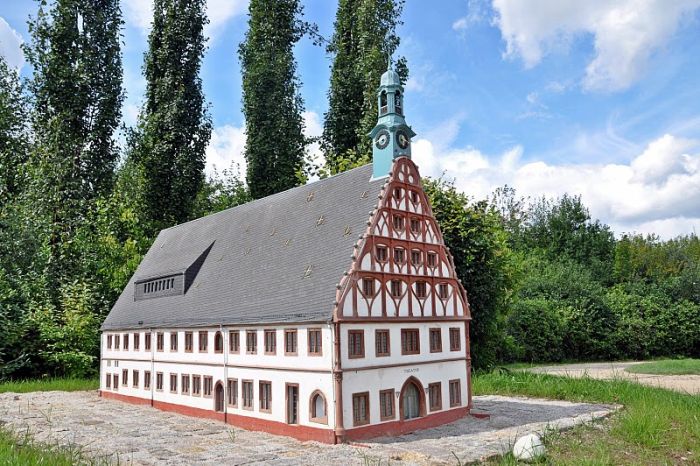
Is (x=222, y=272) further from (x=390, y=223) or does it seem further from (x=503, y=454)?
(x=503, y=454)

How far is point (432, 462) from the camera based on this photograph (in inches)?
690

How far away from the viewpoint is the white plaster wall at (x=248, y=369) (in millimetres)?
21812

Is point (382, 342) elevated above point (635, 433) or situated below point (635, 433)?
above

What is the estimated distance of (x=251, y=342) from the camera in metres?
25.1

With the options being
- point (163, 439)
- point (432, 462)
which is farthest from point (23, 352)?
point (432, 462)

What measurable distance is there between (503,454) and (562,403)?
1207cm

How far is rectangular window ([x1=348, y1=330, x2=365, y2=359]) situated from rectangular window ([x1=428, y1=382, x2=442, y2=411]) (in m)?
4.17

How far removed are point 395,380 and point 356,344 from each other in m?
2.36

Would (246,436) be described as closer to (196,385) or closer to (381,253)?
(196,385)

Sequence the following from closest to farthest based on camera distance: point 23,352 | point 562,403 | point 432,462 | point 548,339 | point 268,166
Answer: point 432,462 → point 562,403 → point 23,352 → point 268,166 → point 548,339

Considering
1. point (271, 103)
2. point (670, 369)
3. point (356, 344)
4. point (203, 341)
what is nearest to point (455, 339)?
point (356, 344)

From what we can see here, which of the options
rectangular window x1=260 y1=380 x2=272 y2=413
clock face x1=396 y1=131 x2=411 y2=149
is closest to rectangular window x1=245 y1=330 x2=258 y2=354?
rectangular window x1=260 y1=380 x2=272 y2=413

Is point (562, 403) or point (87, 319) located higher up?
point (87, 319)

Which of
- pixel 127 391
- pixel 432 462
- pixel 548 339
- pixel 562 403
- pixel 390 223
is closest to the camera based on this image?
pixel 432 462
